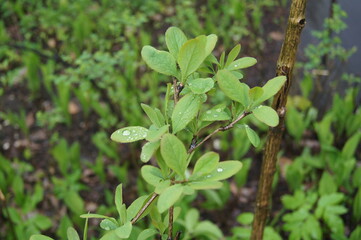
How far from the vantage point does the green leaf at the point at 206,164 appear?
55 centimetres

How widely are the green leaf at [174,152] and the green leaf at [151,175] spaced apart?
0.04 m

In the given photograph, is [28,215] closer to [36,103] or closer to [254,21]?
[36,103]

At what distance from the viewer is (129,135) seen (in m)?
0.58

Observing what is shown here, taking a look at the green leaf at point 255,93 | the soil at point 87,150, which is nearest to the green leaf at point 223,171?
the green leaf at point 255,93

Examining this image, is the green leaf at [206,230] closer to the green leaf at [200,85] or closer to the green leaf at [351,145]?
the green leaf at [351,145]

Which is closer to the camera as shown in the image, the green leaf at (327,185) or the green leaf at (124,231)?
the green leaf at (124,231)

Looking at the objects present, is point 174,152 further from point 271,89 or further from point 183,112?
point 271,89

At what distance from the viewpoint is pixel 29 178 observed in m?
2.40

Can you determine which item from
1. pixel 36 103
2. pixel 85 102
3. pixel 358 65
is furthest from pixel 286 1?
pixel 36 103

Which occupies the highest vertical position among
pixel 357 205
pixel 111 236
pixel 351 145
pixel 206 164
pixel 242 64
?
pixel 242 64

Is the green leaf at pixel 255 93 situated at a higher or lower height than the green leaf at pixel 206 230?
higher

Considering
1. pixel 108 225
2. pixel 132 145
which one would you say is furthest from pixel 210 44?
pixel 132 145

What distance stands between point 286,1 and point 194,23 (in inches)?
42.2

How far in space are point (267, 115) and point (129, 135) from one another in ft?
0.69
